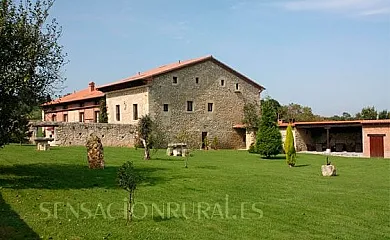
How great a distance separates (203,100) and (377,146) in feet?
51.6

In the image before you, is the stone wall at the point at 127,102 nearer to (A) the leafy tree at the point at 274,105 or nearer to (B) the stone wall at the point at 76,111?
(B) the stone wall at the point at 76,111

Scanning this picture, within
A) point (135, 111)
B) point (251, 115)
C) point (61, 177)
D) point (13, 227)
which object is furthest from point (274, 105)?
point (13, 227)

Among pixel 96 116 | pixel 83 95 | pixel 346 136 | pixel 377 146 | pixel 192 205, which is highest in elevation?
pixel 83 95

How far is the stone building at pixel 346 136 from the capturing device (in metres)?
31.8

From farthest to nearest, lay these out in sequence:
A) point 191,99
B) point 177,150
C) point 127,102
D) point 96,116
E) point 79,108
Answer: point 79,108
point 96,116
point 191,99
point 127,102
point 177,150

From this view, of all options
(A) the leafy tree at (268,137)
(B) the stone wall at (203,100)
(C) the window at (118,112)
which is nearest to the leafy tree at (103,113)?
(C) the window at (118,112)

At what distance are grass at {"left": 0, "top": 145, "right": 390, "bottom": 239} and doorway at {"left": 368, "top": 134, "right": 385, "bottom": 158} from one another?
1590cm

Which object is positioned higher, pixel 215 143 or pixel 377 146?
pixel 215 143

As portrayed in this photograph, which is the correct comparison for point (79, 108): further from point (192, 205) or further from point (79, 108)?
point (192, 205)

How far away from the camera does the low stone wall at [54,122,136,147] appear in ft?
108

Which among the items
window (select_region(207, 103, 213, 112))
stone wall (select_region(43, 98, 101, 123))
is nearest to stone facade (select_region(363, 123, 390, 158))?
window (select_region(207, 103, 213, 112))

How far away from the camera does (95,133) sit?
115 ft

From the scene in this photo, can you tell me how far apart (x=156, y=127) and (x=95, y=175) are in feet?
74.3

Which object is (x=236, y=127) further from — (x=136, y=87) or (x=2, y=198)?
(x=2, y=198)
